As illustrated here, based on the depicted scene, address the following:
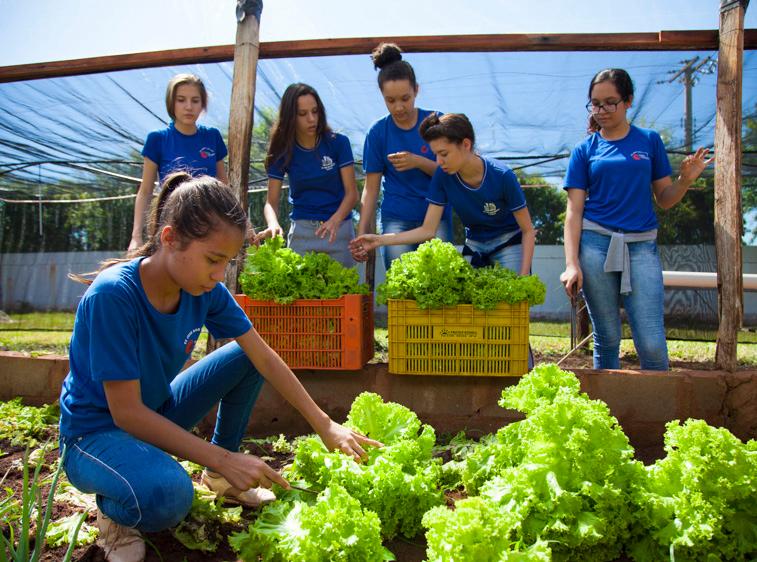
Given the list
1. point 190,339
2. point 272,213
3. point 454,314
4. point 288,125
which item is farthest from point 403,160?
point 190,339

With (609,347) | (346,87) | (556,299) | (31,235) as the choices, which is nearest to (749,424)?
(609,347)

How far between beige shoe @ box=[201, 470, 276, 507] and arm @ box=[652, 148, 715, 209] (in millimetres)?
3103

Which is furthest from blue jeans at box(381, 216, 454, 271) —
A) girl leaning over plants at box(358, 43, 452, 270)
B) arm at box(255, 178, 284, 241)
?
arm at box(255, 178, 284, 241)

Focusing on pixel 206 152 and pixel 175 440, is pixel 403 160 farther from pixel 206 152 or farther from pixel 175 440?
pixel 175 440

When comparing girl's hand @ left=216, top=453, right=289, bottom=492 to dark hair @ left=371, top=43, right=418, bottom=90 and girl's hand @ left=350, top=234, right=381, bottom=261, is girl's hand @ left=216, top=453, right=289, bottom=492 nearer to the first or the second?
girl's hand @ left=350, top=234, right=381, bottom=261

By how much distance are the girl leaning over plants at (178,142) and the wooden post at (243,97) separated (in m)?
0.20

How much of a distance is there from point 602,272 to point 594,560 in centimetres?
222

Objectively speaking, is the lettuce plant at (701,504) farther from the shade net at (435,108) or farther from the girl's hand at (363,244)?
the shade net at (435,108)

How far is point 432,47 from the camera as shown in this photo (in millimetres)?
4758

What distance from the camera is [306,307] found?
4.07 m

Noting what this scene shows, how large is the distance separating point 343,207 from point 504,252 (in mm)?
1212

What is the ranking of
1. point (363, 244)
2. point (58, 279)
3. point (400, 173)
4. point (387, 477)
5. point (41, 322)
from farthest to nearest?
point (58, 279)
point (41, 322)
point (400, 173)
point (363, 244)
point (387, 477)

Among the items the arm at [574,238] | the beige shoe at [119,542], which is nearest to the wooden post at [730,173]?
the arm at [574,238]

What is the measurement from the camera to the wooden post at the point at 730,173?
430 cm
